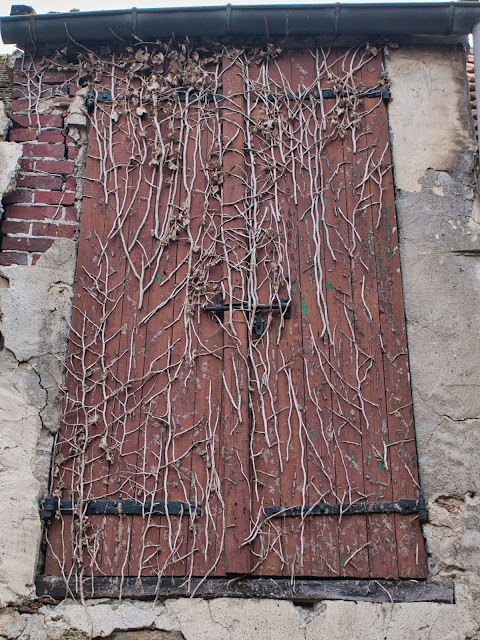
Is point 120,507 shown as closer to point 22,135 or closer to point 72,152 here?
point 72,152

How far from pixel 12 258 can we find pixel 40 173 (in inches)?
21.6

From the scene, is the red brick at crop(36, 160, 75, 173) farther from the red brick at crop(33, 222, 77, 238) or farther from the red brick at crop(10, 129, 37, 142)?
the red brick at crop(33, 222, 77, 238)

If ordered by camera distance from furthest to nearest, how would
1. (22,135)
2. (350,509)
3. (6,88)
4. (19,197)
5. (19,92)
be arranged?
(6,88), (19,92), (22,135), (19,197), (350,509)

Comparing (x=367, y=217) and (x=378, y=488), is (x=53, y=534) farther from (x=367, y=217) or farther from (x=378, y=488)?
(x=367, y=217)

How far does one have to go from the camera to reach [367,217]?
3.54 metres

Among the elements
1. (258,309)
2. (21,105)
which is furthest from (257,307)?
(21,105)

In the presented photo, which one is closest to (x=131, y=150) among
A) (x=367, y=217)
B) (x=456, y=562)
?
(x=367, y=217)

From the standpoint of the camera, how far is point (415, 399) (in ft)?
10.5

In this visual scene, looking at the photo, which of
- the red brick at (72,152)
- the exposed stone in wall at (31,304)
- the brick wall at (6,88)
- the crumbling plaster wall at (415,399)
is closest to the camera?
the crumbling plaster wall at (415,399)

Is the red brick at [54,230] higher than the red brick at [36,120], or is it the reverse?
the red brick at [36,120]

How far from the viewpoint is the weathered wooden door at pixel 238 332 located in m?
3.08

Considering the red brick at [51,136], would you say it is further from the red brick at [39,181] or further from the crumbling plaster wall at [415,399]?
the crumbling plaster wall at [415,399]

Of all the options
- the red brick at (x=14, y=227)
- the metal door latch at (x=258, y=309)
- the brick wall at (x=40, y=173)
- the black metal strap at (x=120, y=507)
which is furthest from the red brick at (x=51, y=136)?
the black metal strap at (x=120, y=507)

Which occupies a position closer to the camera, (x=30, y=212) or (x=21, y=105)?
(x=30, y=212)
